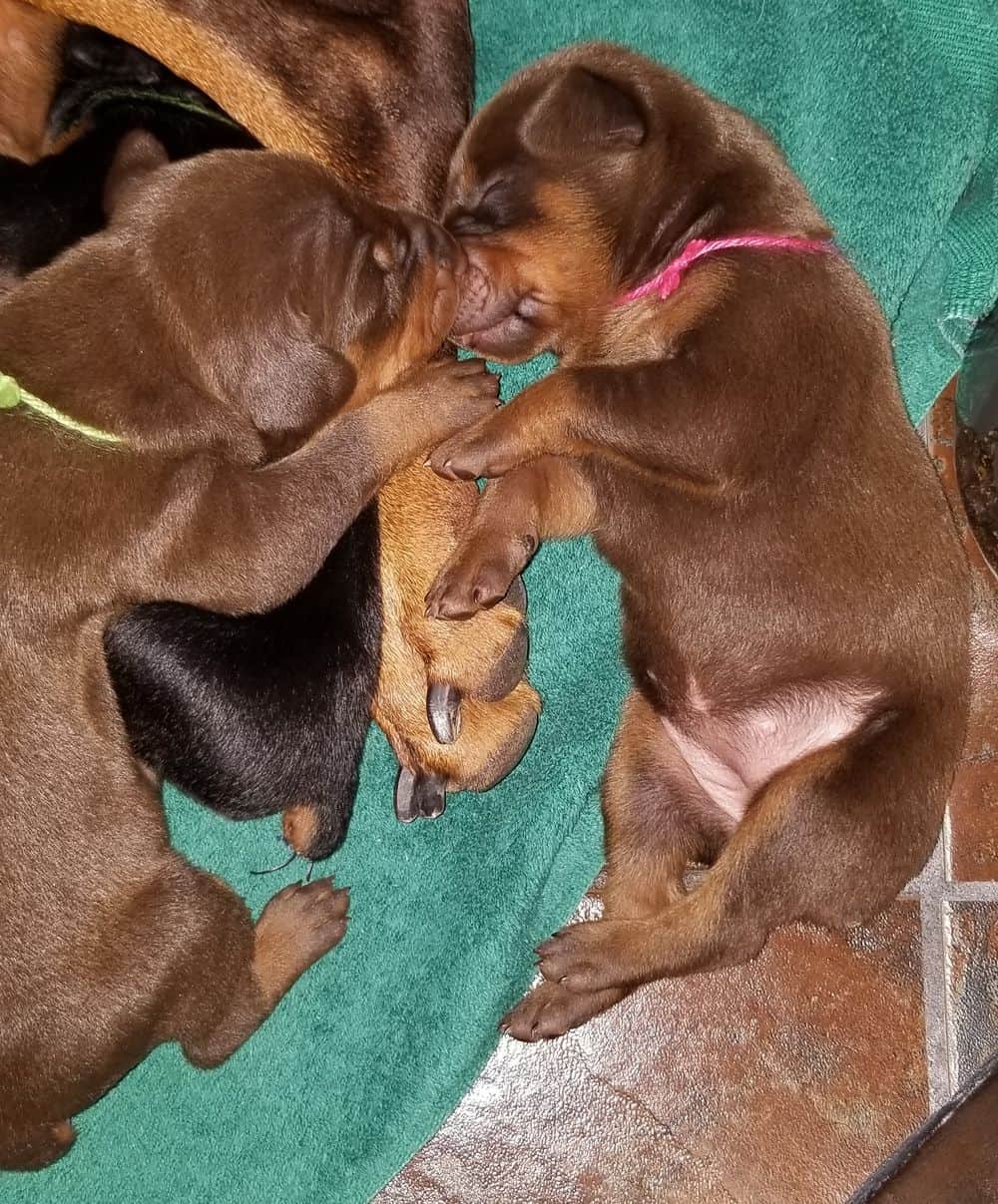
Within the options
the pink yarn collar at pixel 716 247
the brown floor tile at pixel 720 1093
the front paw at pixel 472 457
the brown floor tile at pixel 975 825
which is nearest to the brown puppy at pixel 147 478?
the front paw at pixel 472 457

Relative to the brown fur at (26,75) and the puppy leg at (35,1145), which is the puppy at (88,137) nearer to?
the brown fur at (26,75)

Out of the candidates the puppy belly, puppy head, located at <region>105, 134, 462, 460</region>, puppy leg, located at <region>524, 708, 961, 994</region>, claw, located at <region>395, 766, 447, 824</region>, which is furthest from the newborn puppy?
puppy leg, located at <region>524, 708, 961, 994</region>

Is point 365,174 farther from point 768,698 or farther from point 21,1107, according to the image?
point 21,1107

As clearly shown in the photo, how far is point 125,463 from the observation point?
2777 millimetres

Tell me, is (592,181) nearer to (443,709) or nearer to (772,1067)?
(443,709)

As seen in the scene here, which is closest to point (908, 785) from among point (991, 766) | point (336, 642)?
point (991, 766)

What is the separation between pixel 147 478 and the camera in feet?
9.16

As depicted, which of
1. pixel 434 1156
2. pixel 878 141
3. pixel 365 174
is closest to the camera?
pixel 365 174

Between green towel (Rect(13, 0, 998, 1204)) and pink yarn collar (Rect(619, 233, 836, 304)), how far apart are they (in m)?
0.71

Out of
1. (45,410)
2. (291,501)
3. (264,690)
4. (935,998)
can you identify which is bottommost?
(935,998)

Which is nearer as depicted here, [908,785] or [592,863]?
[908,785]

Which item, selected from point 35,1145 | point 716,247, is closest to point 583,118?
point 716,247

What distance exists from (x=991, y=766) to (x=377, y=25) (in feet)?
8.76

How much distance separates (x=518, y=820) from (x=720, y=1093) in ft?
3.40
